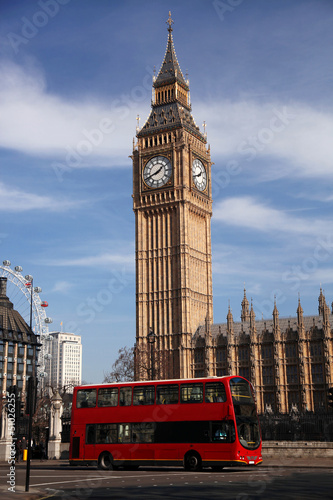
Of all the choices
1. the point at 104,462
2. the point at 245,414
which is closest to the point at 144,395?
the point at 104,462

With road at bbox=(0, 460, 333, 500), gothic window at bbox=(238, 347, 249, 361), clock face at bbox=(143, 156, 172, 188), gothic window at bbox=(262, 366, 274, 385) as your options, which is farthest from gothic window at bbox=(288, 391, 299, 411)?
road at bbox=(0, 460, 333, 500)

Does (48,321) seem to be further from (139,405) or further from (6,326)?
(139,405)

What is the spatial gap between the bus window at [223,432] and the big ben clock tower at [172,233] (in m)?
57.0

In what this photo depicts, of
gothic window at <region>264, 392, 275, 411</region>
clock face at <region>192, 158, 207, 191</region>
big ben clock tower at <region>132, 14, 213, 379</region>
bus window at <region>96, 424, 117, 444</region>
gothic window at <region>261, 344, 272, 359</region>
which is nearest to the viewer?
bus window at <region>96, 424, 117, 444</region>

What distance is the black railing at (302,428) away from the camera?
43.7m

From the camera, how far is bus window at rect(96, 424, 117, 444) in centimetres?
3284

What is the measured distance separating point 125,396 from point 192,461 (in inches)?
188

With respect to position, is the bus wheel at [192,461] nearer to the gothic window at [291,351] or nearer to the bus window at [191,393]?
the bus window at [191,393]

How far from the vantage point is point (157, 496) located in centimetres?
2003

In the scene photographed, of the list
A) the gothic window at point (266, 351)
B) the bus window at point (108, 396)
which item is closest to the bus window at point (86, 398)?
the bus window at point (108, 396)

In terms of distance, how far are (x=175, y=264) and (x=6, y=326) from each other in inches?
1948

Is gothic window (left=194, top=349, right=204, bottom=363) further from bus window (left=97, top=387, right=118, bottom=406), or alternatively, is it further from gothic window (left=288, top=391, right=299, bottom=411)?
bus window (left=97, top=387, right=118, bottom=406)

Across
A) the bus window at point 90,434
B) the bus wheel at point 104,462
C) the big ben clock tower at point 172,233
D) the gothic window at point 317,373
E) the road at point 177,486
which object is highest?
the big ben clock tower at point 172,233

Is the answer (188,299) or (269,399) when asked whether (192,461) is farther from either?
(188,299)
